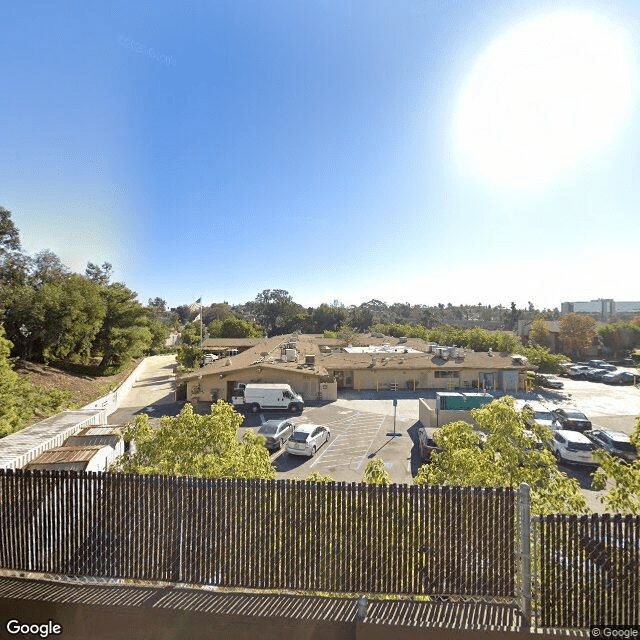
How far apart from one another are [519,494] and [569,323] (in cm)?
5809

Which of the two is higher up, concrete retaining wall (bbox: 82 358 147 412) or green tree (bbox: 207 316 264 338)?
green tree (bbox: 207 316 264 338)

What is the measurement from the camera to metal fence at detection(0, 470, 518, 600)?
15.9 feet

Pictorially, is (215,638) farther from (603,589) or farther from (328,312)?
(328,312)

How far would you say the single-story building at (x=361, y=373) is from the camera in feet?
87.6

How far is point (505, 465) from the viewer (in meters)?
7.46

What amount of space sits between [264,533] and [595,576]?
13.6 ft

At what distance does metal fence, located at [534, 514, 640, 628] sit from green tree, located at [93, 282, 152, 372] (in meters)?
36.9

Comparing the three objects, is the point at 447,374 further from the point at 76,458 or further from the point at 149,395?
the point at 76,458

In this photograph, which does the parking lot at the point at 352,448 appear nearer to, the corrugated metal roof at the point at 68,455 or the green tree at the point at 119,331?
the corrugated metal roof at the point at 68,455

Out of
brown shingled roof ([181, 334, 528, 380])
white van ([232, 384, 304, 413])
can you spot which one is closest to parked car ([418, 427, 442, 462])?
white van ([232, 384, 304, 413])

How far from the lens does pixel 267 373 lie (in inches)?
1069

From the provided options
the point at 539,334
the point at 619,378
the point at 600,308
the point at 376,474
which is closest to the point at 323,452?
the point at 376,474

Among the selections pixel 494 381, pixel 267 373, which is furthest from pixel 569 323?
pixel 267 373

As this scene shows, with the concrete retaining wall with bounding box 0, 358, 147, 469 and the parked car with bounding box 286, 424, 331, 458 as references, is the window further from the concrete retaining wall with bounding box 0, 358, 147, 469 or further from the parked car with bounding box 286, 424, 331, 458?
the concrete retaining wall with bounding box 0, 358, 147, 469
